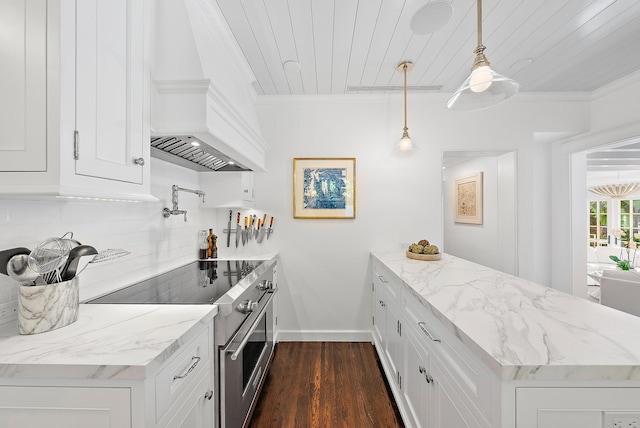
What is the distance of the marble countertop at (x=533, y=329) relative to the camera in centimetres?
69

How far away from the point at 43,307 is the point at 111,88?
0.81 m

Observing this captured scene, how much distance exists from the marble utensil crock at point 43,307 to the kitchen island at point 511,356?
1.38m

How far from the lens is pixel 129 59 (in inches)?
43.1

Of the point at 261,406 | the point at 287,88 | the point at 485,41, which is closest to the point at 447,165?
the point at 485,41

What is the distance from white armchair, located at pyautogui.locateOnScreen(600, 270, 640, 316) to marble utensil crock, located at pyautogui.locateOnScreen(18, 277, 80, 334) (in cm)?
340

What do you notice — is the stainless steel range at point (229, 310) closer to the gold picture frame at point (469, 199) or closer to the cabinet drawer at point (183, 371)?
the cabinet drawer at point (183, 371)

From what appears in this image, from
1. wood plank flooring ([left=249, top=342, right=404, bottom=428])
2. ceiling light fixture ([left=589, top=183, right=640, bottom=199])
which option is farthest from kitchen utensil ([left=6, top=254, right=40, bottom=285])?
ceiling light fixture ([left=589, top=183, right=640, bottom=199])

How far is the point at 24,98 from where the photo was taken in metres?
0.79

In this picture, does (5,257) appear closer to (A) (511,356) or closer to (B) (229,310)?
(B) (229,310)

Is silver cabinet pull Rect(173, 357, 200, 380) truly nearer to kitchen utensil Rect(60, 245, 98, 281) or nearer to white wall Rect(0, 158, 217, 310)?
kitchen utensil Rect(60, 245, 98, 281)

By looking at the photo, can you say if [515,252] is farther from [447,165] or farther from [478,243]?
[447,165]

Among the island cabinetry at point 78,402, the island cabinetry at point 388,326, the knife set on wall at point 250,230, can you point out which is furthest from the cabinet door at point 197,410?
the knife set on wall at point 250,230

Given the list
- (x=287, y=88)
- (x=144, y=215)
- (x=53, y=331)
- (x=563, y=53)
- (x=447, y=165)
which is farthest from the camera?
(x=447, y=165)

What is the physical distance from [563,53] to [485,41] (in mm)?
709
